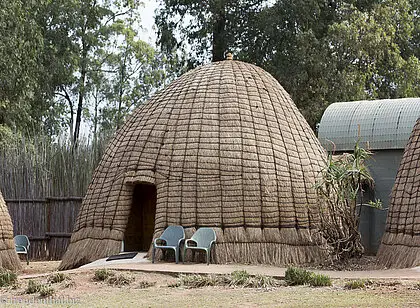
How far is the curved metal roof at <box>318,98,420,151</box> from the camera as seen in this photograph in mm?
16906

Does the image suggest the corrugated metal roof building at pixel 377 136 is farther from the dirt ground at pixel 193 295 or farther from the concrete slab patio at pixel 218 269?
the dirt ground at pixel 193 295

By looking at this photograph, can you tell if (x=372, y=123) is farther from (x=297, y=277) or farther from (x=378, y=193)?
(x=297, y=277)

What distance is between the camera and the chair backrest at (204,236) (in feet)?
42.4

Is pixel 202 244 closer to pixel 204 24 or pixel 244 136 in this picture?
pixel 244 136

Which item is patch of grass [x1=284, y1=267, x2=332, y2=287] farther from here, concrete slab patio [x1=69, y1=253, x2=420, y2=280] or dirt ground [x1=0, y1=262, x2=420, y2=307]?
concrete slab patio [x1=69, y1=253, x2=420, y2=280]

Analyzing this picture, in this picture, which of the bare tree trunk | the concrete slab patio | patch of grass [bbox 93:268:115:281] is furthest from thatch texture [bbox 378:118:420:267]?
the bare tree trunk

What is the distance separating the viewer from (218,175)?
44.1 feet

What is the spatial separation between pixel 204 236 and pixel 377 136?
591 cm

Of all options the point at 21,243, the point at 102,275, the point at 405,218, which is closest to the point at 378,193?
the point at 405,218

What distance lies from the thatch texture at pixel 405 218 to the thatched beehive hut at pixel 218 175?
1250 mm

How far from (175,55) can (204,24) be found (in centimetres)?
245

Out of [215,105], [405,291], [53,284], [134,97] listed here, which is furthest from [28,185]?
[134,97]

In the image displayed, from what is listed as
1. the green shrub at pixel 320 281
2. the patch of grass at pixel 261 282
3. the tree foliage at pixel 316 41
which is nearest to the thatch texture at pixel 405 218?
the green shrub at pixel 320 281

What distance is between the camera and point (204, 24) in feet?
89.7
